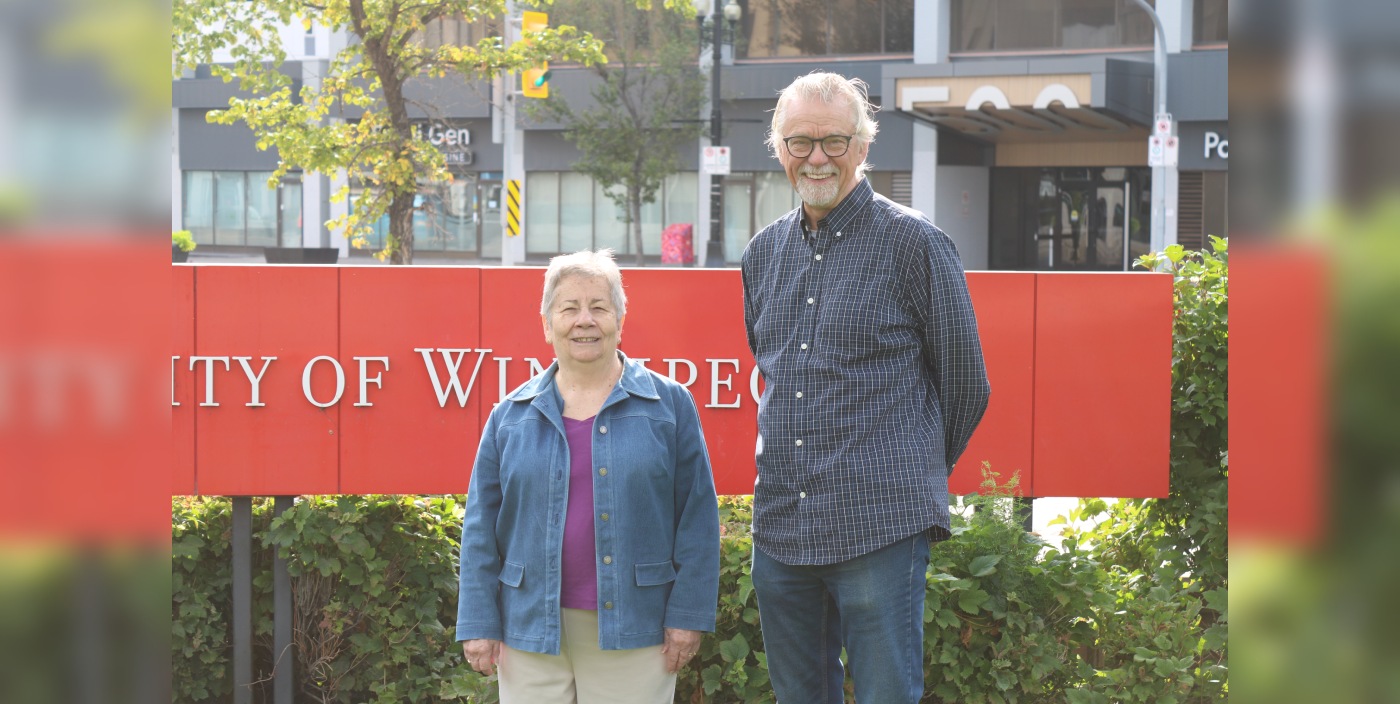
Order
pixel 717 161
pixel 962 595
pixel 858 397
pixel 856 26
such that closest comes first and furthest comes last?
pixel 858 397 < pixel 962 595 < pixel 717 161 < pixel 856 26

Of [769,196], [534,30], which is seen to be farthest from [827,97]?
[769,196]

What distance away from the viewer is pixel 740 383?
506cm

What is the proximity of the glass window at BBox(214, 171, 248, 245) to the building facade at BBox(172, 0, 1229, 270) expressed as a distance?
0.70 feet

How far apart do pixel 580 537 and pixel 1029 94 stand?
27.1 m

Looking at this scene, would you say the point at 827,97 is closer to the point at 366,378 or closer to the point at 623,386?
the point at 623,386

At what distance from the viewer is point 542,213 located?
39.0 m

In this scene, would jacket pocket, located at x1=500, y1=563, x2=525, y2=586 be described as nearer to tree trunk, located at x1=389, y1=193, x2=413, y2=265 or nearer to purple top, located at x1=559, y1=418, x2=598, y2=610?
purple top, located at x1=559, y1=418, x2=598, y2=610

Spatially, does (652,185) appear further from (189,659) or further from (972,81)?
(189,659)

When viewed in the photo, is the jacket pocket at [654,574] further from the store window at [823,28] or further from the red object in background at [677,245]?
the red object in background at [677,245]

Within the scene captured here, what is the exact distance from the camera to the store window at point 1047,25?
3136 centimetres

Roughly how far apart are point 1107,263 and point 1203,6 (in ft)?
20.3

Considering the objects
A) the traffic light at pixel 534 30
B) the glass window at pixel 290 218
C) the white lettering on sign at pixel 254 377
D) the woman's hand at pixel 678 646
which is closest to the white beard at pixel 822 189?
the woman's hand at pixel 678 646

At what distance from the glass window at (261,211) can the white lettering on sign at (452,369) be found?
39413 mm
